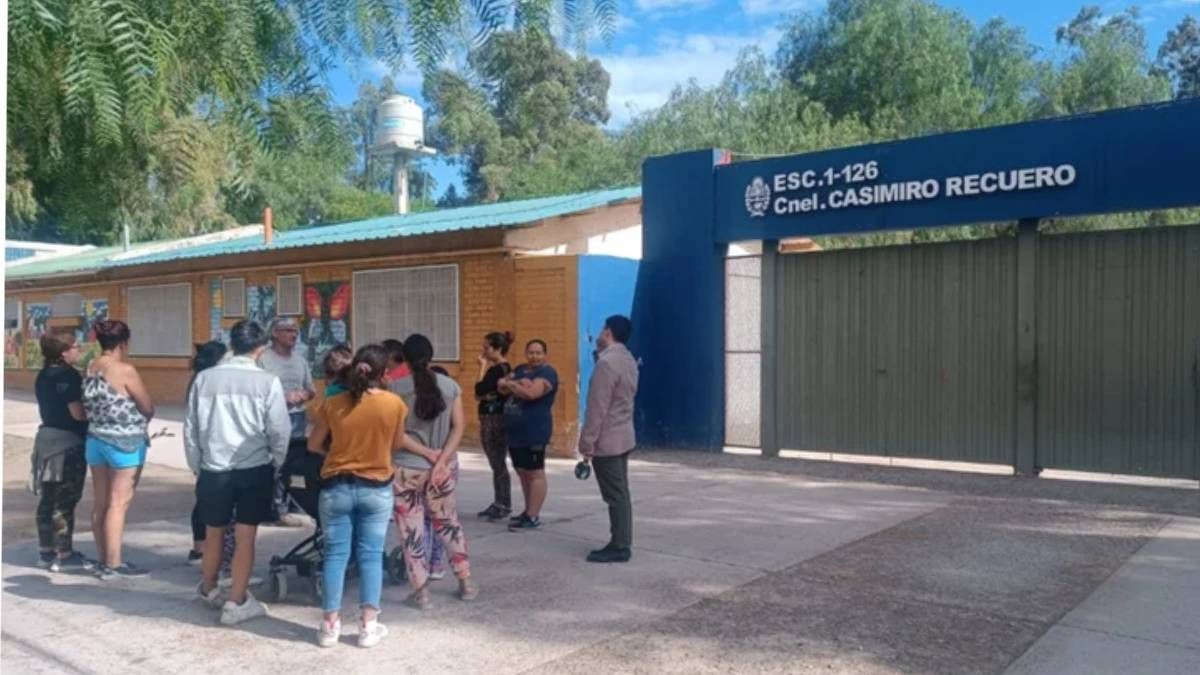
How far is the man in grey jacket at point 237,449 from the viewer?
220 inches

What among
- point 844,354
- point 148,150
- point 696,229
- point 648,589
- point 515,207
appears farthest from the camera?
point 515,207

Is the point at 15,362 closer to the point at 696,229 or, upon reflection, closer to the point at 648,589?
the point at 696,229

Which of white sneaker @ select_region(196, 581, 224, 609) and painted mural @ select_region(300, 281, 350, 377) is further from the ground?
painted mural @ select_region(300, 281, 350, 377)

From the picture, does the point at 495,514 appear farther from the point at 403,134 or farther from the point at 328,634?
the point at 403,134

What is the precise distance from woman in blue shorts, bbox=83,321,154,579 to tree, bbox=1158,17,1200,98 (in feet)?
142

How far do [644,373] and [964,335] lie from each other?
13.4 feet

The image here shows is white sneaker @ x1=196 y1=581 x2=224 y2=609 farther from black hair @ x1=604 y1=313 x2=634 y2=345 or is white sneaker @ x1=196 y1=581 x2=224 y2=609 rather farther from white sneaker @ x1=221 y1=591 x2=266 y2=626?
black hair @ x1=604 y1=313 x2=634 y2=345

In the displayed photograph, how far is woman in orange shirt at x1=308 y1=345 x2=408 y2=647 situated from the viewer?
5234 mm

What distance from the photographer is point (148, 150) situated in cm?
800

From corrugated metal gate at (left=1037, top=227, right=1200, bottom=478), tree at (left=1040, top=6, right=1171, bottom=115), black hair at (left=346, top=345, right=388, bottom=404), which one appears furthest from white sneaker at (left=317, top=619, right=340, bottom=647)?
tree at (left=1040, top=6, right=1171, bottom=115)

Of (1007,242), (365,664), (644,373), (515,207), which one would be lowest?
(365,664)

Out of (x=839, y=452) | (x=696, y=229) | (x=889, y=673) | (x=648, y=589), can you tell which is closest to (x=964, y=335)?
(x=839, y=452)

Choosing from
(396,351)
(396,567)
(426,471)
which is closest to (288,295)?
(396,567)

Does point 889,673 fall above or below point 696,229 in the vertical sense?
below
